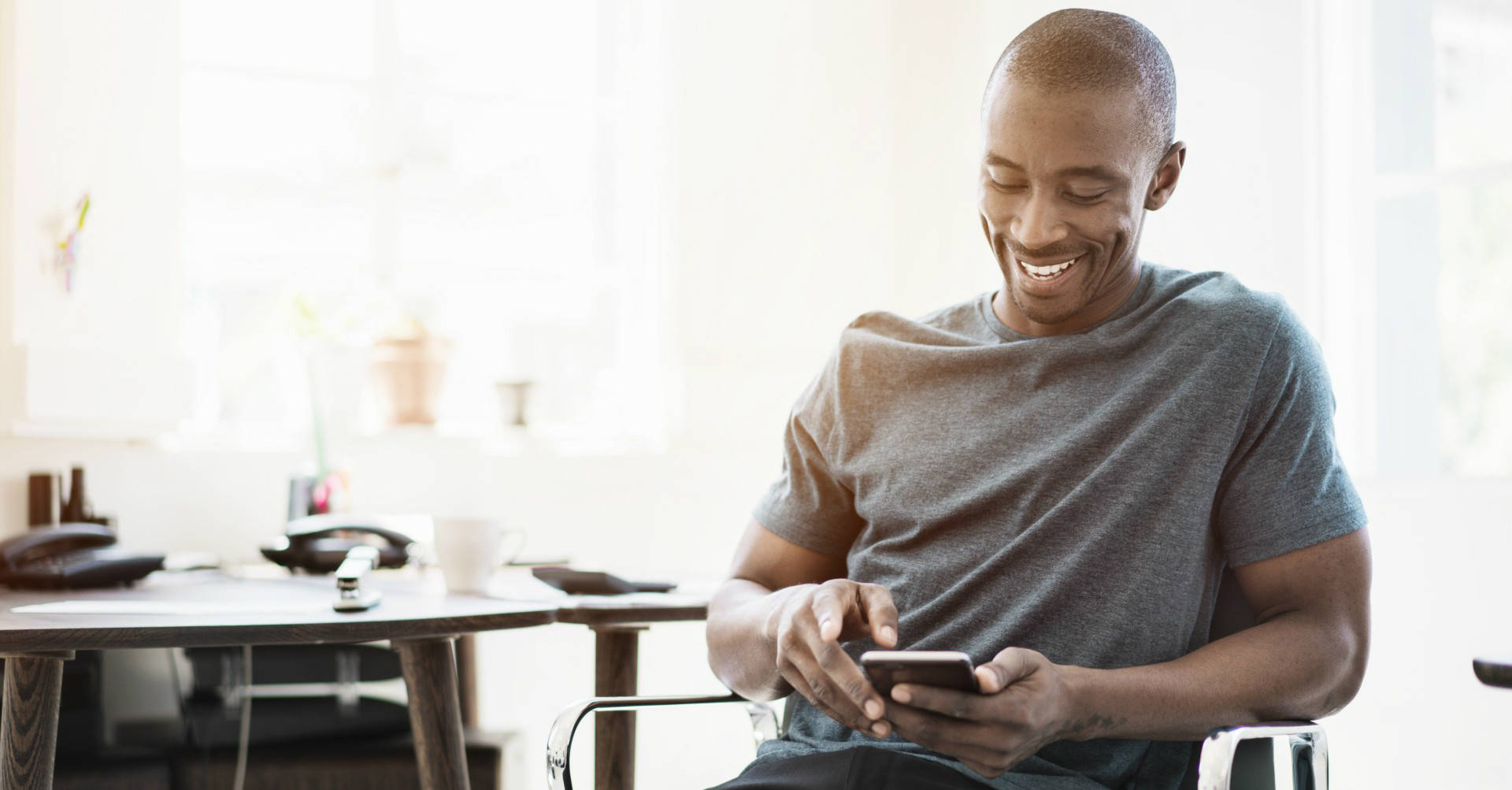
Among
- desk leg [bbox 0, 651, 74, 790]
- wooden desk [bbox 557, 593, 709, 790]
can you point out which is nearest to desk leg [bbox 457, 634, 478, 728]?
wooden desk [bbox 557, 593, 709, 790]

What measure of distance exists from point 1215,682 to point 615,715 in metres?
0.87

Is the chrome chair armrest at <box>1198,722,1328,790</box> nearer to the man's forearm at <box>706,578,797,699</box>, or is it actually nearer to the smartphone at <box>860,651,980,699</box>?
the smartphone at <box>860,651,980,699</box>

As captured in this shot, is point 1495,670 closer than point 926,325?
Yes

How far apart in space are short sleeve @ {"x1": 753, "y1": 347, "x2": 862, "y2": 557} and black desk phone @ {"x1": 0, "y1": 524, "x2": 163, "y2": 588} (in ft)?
3.10

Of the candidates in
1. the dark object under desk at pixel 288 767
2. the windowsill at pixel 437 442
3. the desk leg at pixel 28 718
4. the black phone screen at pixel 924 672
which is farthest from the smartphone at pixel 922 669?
the windowsill at pixel 437 442

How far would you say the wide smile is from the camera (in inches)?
55.2

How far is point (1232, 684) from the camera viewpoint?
1218 mm

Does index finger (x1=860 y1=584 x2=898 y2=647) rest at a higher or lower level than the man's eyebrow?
lower

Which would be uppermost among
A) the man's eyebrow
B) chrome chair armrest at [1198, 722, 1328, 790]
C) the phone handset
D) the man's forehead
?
the man's forehead

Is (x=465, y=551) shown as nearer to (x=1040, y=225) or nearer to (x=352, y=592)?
(x=352, y=592)

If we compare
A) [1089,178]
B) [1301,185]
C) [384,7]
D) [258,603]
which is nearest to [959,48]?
[1301,185]

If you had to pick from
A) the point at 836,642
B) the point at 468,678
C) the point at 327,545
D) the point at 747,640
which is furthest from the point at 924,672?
the point at 468,678

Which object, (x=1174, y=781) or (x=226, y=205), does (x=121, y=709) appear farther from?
(x=1174, y=781)

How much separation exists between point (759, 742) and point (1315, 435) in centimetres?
70
